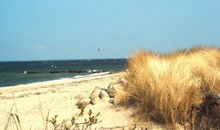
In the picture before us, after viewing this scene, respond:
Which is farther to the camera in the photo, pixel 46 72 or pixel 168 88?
pixel 46 72

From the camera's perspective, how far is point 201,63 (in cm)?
922

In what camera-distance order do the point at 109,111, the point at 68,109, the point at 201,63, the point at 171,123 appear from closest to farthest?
the point at 171,123 → the point at 109,111 → the point at 201,63 → the point at 68,109

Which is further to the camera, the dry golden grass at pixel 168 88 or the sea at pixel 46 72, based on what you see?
the sea at pixel 46 72

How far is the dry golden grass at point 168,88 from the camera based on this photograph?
7.50 m

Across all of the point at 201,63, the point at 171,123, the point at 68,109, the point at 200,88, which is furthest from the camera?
the point at 68,109

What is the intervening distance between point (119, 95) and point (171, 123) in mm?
1646

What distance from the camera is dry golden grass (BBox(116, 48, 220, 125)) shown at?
750cm

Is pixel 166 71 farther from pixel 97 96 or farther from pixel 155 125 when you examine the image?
pixel 97 96

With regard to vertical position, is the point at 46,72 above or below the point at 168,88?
below

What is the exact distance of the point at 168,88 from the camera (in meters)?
7.70

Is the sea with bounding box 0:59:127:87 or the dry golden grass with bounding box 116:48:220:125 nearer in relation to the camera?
the dry golden grass with bounding box 116:48:220:125

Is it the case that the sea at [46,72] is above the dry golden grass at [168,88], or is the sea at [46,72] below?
below

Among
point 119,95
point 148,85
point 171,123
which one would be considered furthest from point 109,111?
point 171,123

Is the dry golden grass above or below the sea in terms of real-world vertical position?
above
